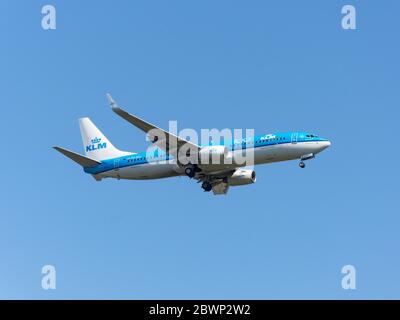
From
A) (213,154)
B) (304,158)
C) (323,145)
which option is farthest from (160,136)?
(323,145)

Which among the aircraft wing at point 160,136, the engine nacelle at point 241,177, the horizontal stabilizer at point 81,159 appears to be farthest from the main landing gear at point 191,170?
the horizontal stabilizer at point 81,159

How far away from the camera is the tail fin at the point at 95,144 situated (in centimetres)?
6962

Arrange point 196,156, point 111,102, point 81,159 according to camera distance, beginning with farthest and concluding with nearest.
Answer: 1. point 81,159
2. point 196,156
3. point 111,102

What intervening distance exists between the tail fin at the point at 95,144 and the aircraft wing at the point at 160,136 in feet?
21.1

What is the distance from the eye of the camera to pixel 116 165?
6762 centimetres

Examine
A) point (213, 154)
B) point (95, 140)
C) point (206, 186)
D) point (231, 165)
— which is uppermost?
point (95, 140)

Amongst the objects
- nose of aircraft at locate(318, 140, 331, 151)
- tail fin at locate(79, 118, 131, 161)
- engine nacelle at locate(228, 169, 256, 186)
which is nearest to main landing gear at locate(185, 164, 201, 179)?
engine nacelle at locate(228, 169, 256, 186)

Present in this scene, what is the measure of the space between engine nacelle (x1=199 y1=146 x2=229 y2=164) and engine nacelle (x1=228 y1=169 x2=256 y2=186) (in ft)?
18.4

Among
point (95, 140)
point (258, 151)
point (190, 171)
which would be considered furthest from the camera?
point (95, 140)

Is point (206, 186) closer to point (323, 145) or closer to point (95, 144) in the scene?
point (323, 145)

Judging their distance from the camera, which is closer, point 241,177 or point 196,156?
point 196,156

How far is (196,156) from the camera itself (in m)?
63.3

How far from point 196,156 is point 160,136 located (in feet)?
11.3
